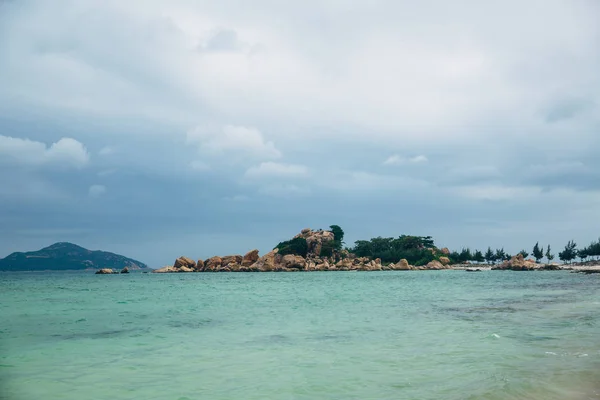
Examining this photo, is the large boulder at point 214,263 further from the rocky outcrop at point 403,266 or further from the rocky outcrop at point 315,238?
the rocky outcrop at point 403,266

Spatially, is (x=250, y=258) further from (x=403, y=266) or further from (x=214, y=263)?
(x=403, y=266)

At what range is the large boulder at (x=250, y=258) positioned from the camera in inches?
4555

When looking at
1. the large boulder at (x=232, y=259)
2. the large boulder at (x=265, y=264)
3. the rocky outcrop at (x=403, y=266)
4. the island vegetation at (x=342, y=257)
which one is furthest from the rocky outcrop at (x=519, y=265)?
the large boulder at (x=232, y=259)

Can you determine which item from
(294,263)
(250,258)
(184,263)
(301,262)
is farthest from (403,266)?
(184,263)

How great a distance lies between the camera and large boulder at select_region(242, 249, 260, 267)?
11569cm

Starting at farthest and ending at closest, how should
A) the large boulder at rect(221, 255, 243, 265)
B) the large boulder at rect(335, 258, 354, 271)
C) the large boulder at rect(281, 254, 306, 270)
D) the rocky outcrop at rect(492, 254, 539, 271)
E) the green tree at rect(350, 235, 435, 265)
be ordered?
the green tree at rect(350, 235, 435, 265) < the large boulder at rect(335, 258, 354, 271) < the large boulder at rect(221, 255, 243, 265) < the large boulder at rect(281, 254, 306, 270) < the rocky outcrop at rect(492, 254, 539, 271)

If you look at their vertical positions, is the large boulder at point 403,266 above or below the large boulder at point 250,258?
below

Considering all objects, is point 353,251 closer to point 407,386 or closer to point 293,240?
point 293,240

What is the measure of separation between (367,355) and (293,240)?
4529 inches

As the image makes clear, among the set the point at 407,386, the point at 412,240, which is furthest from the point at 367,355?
the point at 412,240

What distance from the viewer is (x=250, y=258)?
116 m

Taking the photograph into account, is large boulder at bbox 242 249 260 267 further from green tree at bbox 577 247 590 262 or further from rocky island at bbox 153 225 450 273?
green tree at bbox 577 247 590 262

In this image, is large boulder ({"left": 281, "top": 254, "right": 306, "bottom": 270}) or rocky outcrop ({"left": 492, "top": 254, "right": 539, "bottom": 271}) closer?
rocky outcrop ({"left": 492, "top": 254, "right": 539, "bottom": 271})

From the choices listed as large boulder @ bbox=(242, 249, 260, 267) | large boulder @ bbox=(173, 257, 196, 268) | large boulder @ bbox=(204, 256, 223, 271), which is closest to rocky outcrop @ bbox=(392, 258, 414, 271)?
large boulder @ bbox=(242, 249, 260, 267)
